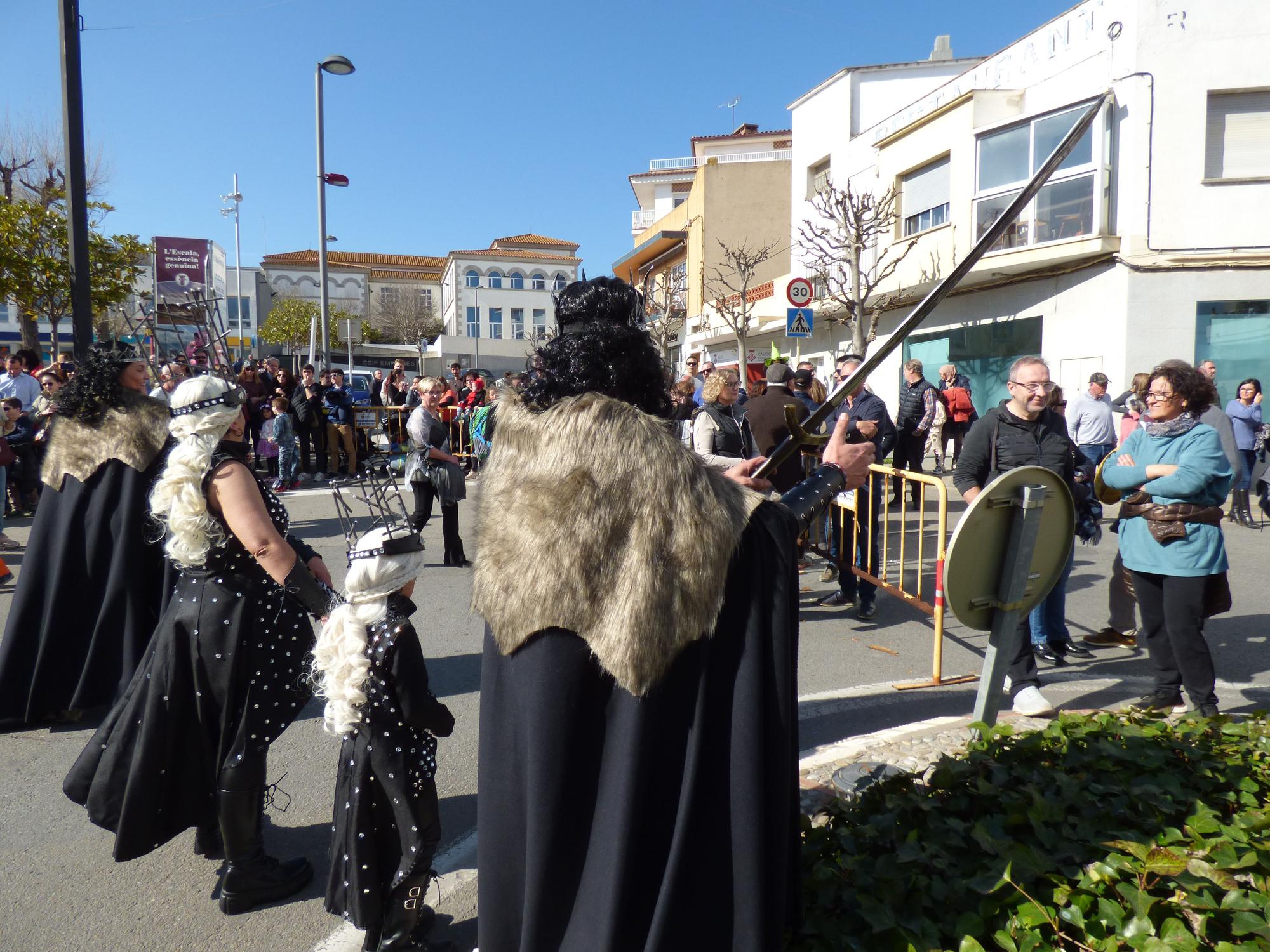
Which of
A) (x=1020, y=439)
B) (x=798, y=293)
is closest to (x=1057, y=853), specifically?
(x=1020, y=439)

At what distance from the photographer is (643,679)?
1734mm

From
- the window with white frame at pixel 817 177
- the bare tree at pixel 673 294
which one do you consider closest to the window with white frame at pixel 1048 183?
the window with white frame at pixel 817 177

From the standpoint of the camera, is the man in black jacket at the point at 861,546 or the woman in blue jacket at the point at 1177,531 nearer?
the woman in blue jacket at the point at 1177,531

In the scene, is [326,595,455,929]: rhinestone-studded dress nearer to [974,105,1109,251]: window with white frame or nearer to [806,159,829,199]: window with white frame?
[974,105,1109,251]: window with white frame

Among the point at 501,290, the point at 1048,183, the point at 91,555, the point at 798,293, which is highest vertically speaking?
the point at 501,290

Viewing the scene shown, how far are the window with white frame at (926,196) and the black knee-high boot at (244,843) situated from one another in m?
18.1

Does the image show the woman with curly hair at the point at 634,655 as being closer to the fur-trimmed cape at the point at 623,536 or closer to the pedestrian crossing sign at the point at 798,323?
the fur-trimmed cape at the point at 623,536

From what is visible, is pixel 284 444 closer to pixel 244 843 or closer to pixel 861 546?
pixel 861 546

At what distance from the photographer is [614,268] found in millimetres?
41219

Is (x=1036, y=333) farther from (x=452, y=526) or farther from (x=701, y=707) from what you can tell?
(x=701, y=707)

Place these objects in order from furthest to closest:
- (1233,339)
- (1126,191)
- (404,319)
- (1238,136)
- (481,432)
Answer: (404,319)
(1126,191)
(1233,339)
(1238,136)
(481,432)

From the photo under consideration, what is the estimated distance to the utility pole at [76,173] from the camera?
6555mm

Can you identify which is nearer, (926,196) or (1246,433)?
(1246,433)

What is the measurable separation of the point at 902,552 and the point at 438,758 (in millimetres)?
3603
